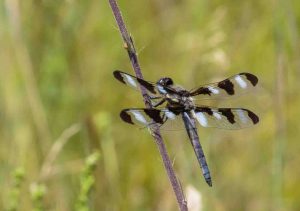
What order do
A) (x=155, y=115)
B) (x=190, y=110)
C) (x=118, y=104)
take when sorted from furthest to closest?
1. (x=118, y=104)
2. (x=190, y=110)
3. (x=155, y=115)

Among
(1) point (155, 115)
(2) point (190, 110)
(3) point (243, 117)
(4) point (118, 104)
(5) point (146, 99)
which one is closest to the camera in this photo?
(5) point (146, 99)

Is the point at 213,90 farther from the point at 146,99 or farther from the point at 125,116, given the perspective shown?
the point at 146,99

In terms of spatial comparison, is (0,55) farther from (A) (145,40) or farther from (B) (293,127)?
(B) (293,127)

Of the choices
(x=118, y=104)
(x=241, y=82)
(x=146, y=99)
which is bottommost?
(x=146, y=99)

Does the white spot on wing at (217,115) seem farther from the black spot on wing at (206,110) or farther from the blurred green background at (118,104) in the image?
the blurred green background at (118,104)

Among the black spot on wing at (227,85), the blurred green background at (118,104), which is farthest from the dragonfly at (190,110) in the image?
the blurred green background at (118,104)

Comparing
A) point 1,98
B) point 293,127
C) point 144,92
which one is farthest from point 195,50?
point 144,92

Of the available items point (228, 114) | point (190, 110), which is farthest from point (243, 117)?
point (190, 110)
